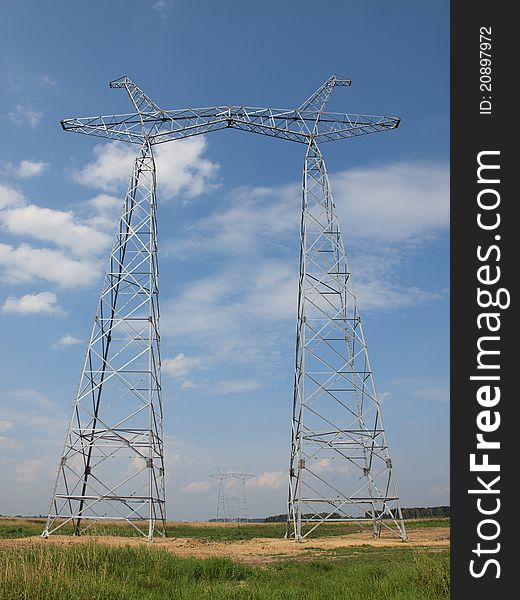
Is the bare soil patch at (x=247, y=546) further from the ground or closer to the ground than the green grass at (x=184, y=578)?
closer to the ground

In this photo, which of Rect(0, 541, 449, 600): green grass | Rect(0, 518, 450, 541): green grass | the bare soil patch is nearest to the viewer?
Rect(0, 541, 449, 600): green grass

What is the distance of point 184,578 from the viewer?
15945mm

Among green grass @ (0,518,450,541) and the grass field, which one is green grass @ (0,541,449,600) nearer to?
the grass field

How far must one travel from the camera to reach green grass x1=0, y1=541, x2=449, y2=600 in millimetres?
12344

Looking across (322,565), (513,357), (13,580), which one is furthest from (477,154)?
(322,565)

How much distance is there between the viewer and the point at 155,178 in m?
36.9

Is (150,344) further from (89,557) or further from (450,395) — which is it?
(450,395)

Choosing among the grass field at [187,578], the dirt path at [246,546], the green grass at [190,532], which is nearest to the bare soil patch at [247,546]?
the dirt path at [246,546]

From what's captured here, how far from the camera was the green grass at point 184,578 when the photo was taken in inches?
486

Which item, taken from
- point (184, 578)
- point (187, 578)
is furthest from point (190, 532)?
point (184, 578)

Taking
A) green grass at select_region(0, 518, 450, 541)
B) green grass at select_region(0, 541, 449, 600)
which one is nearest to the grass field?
green grass at select_region(0, 541, 449, 600)

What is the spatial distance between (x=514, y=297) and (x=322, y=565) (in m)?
14.5

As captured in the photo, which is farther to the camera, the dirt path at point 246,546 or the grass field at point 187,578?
the dirt path at point 246,546

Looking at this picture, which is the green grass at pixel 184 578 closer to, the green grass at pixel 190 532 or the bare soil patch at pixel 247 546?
the bare soil patch at pixel 247 546
